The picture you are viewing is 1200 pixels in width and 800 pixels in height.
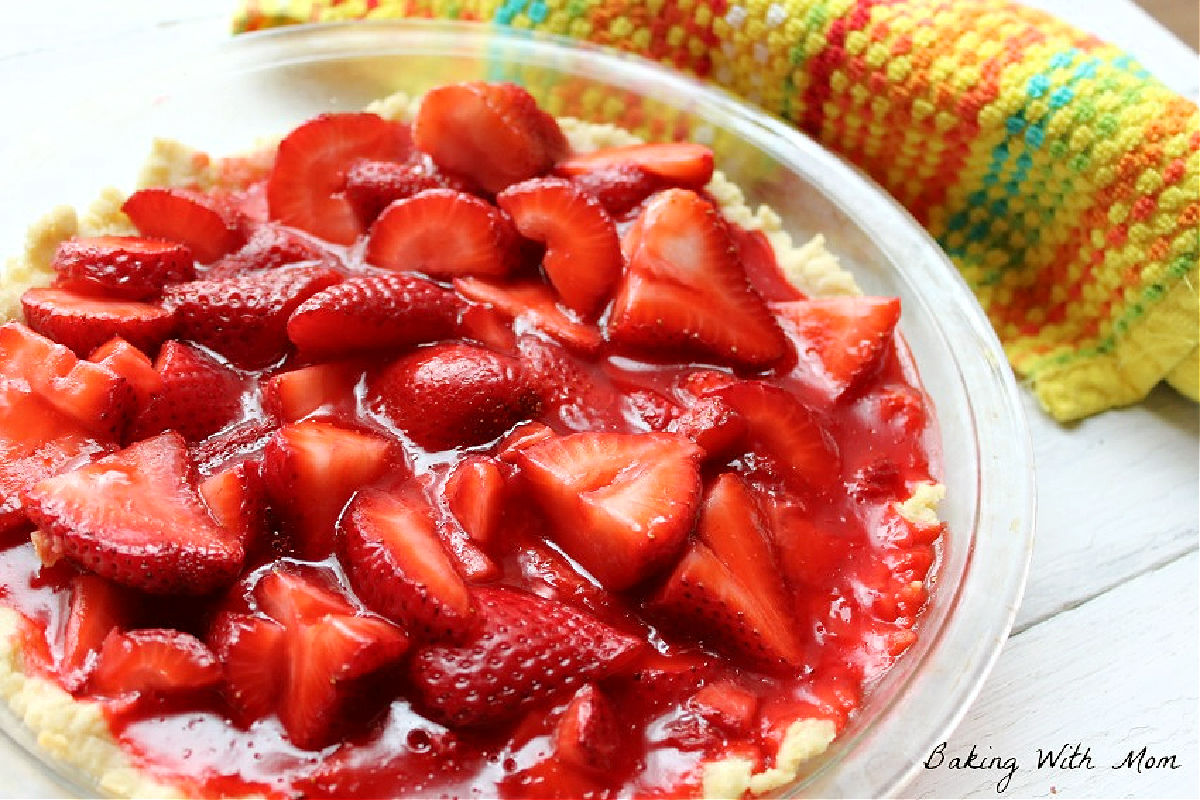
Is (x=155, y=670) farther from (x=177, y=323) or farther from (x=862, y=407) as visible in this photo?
(x=862, y=407)

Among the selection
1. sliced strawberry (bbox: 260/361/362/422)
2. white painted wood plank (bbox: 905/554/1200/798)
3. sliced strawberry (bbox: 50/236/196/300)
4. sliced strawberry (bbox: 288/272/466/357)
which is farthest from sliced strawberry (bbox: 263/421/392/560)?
white painted wood plank (bbox: 905/554/1200/798)

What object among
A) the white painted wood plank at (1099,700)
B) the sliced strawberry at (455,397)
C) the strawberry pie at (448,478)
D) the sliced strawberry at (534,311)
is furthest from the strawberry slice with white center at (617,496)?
the white painted wood plank at (1099,700)

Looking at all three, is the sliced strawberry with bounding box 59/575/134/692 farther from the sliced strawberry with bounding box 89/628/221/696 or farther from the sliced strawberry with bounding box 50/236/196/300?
the sliced strawberry with bounding box 50/236/196/300

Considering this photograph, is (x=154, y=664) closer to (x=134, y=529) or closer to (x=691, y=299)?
(x=134, y=529)

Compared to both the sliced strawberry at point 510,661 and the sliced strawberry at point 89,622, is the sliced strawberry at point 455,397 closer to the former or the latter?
the sliced strawberry at point 510,661

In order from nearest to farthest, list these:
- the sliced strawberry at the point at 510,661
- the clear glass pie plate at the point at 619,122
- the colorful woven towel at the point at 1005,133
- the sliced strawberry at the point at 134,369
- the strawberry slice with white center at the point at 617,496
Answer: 1. the sliced strawberry at the point at 510,661
2. the strawberry slice with white center at the point at 617,496
3. the sliced strawberry at the point at 134,369
4. the clear glass pie plate at the point at 619,122
5. the colorful woven towel at the point at 1005,133

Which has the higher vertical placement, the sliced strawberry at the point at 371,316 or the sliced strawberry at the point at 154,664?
the sliced strawberry at the point at 371,316
